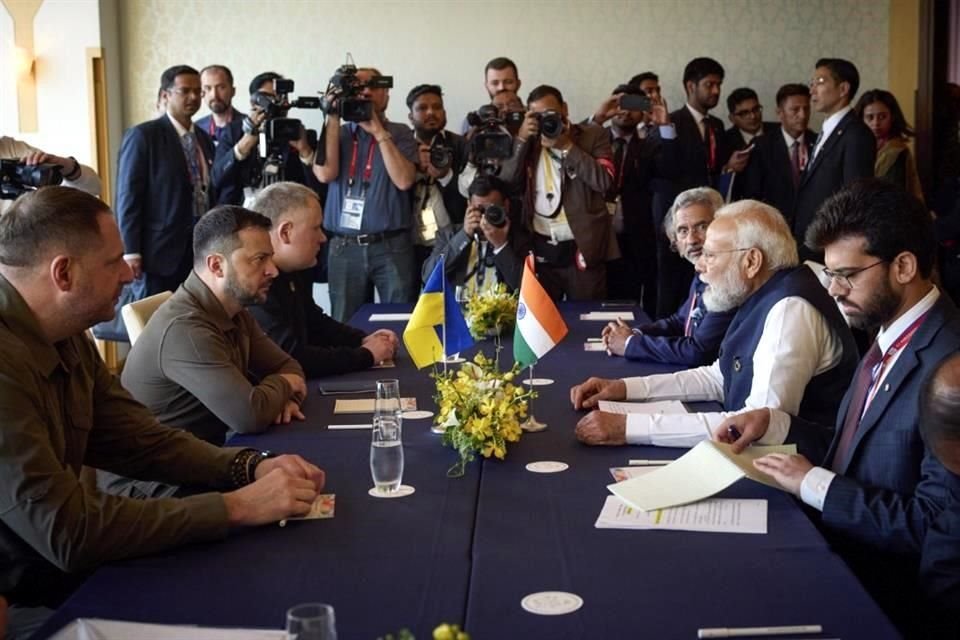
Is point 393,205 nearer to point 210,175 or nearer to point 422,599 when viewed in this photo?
point 210,175

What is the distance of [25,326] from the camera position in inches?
87.3

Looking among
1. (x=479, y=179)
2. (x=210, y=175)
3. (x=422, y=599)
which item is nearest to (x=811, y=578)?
(x=422, y=599)

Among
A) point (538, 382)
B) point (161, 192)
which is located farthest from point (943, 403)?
point (161, 192)

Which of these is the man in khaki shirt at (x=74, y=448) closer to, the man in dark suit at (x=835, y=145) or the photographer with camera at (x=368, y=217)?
the photographer with camera at (x=368, y=217)

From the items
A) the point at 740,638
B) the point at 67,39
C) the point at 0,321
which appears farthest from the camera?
the point at 67,39

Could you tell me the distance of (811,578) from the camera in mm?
1897

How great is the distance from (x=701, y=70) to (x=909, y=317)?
16.5ft

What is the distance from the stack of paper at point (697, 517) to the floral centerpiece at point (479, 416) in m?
0.39

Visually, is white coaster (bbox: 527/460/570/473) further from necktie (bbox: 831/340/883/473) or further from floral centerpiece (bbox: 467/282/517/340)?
floral centerpiece (bbox: 467/282/517/340)

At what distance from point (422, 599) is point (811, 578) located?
0.63 m

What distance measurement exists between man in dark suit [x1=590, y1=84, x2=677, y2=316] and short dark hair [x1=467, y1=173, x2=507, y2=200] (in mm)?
1067

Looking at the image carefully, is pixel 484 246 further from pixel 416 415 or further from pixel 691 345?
pixel 416 415

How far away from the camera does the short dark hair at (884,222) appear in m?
2.52

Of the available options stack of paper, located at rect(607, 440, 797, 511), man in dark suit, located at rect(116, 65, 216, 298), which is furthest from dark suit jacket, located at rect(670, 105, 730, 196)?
stack of paper, located at rect(607, 440, 797, 511)
